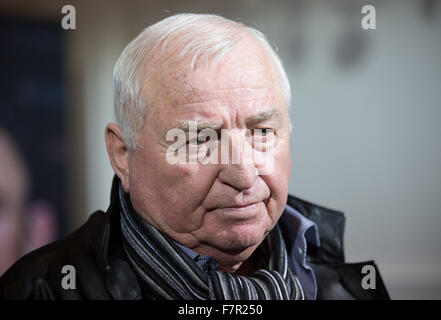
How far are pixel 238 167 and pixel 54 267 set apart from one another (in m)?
0.47

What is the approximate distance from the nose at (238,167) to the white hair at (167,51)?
0.57ft

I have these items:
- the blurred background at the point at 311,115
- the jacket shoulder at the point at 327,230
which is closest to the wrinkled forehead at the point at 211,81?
the jacket shoulder at the point at 327,230

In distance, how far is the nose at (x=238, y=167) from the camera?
1010 mm

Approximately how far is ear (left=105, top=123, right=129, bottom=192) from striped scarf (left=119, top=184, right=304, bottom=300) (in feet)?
0.26

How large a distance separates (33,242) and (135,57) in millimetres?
858

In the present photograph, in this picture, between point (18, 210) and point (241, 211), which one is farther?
point (18, 210)

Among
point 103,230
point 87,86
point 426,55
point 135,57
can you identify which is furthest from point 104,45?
point 426,55

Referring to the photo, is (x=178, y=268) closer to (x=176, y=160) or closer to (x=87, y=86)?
(x=176, y=160)

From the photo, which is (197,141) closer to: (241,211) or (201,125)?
(201,125)

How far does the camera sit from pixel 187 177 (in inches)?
40.8

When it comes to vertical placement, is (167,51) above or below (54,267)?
above

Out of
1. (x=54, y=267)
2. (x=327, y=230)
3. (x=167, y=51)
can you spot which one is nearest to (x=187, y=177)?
(x=167, y=51)

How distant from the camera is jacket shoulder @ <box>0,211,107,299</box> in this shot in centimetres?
108

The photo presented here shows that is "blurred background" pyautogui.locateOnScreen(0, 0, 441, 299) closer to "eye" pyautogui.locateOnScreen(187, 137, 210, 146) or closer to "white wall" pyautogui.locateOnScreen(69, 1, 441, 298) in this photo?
"white wall" pyautogui.locateOnScreen(69, 1, 441, 298)
